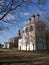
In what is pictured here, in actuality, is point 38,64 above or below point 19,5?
below

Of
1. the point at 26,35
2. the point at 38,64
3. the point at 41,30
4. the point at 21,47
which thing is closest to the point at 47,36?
the point at 41,30

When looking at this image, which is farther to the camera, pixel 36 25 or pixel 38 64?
pixel 36 25

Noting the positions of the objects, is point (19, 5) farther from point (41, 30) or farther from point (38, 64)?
point (41, 30)

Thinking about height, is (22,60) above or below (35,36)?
below

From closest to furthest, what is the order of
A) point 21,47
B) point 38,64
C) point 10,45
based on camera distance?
1. point 38,64
2. point 21,47
3. point 10,45

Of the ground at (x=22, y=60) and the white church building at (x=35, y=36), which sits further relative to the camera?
the white church building at (x=35, y=36)

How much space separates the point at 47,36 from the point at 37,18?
25.6 feet

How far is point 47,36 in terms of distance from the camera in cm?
7612

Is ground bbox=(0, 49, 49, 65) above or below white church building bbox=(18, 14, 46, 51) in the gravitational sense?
below

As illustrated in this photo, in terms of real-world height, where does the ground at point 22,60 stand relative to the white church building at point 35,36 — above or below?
below

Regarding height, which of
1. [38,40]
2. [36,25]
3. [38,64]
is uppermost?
[36,25]

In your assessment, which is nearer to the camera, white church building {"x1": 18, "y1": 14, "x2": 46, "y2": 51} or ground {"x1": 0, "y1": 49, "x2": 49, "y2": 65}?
ground {"x1": 0, "y1": 49, "x2": 49, "y2": 65}

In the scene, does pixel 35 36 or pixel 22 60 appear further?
pixel 35 36

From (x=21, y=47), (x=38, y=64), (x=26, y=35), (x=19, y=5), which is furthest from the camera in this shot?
(x=21, y=47)
